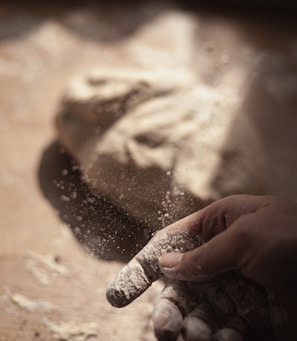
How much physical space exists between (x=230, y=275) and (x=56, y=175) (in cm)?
82

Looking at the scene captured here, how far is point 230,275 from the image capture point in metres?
0.76

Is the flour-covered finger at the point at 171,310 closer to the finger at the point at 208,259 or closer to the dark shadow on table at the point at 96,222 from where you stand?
the finger at the point at 208,259

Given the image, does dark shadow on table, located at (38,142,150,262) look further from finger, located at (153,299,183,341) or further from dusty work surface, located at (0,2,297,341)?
finger, located at (153,299,183,341)

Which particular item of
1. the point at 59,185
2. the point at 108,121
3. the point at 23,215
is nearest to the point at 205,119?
the point at 108,121

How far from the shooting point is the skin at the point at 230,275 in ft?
2.23

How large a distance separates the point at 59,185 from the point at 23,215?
23 centimetres

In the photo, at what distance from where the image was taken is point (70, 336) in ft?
3.24

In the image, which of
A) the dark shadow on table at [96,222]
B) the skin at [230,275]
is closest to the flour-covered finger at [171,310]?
the skin at [230,275]

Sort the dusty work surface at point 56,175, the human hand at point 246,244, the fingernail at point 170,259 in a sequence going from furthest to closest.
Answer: the dusty work surface at point 56,175 → the fingernail at point 170,259 → the human hand at point 246,244

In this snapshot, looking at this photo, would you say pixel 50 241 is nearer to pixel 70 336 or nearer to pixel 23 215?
pixel 23 215

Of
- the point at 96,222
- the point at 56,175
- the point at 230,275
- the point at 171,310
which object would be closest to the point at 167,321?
the point at 171,310

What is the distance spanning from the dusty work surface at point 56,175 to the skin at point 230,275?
8cm

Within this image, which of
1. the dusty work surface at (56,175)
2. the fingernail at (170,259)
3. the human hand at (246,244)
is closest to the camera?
the human hand at (246,244)

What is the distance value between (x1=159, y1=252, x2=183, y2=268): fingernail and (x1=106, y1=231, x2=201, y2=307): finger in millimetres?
18
